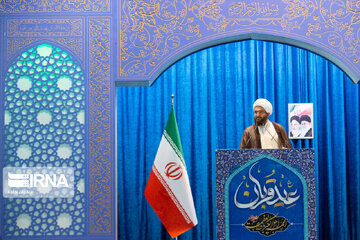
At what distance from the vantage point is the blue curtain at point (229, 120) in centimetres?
526

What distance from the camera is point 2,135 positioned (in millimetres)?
3623

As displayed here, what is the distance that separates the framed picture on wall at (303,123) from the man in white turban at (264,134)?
1.08 meters

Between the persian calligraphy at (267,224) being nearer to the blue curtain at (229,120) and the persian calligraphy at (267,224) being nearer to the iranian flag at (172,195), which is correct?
the iranian flag at (172,195)

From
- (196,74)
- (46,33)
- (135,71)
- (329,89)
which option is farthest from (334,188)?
(46,33)

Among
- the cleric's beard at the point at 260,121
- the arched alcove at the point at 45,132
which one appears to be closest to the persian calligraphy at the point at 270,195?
the cleric's beard at the point at 260,121

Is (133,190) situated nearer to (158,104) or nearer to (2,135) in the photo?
(158,104)

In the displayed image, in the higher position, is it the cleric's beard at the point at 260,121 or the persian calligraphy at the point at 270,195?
the cleric's beard at the point at 260,121

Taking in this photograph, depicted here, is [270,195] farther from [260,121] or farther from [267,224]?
[260,121]

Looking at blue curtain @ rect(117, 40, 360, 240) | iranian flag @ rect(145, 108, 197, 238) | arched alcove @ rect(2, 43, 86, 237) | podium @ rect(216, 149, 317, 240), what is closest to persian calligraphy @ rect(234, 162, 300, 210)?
podium @ rect(216, 149, 317, 240)

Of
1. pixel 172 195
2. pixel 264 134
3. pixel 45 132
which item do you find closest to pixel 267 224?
pixel 172 195

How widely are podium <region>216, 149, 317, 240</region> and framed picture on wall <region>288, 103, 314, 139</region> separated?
2.08m

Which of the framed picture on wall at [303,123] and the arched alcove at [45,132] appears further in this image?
the framed picture on wall at [303,123]

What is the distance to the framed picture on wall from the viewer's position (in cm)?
523

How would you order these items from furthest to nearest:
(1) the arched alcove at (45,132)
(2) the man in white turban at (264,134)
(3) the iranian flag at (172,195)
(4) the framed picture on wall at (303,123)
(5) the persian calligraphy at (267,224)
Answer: (4) the framed picture on wall at (303,123), (2) the man in white turban at (264,134), (3) the iranian flag at (172,195), (1) the arched alcove at (45,132), (5) the persian calligraphy at (267,224)
